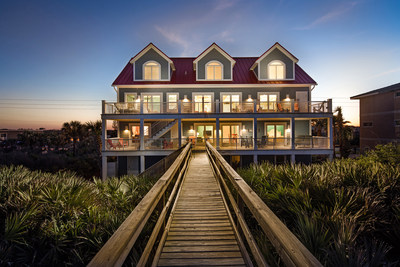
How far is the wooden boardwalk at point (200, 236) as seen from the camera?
271cm

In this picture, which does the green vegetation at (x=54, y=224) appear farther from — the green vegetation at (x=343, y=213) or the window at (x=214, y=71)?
the window at (x=214, y=71)

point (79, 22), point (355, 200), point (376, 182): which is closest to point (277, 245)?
point (355, 200)

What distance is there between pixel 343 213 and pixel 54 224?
5656 millimetres

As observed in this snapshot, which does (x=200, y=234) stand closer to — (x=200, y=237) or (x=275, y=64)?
(x=200, y=237)

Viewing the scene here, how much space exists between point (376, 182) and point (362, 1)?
1343 inches

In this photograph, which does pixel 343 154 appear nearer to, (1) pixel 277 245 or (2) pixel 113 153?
(2) pixel 113 153

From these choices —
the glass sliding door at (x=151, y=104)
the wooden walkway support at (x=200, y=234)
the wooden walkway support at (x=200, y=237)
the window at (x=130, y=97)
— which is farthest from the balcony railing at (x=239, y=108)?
the wooden walkway support at (x=200, y=237)

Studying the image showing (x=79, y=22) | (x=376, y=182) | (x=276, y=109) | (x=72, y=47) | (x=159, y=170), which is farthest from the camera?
(x=72, y=47)

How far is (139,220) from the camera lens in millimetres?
1761

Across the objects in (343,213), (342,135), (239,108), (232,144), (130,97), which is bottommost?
(343,213)

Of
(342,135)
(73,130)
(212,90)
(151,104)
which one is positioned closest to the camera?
(151,104)

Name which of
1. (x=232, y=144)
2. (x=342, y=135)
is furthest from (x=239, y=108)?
(x=342, y=135)

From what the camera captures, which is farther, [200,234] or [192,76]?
[192,76]

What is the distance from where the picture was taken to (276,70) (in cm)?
1986
